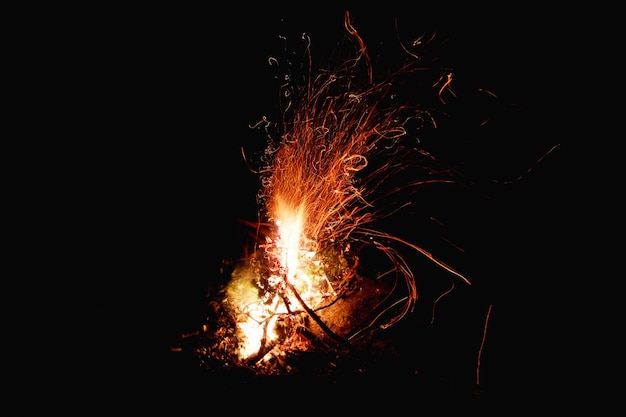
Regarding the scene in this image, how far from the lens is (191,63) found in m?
6.27

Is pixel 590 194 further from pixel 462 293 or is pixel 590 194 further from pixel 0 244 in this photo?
pixel 0 244

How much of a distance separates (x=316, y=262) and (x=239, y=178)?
2280mm

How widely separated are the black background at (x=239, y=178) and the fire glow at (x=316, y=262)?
359 millimetres

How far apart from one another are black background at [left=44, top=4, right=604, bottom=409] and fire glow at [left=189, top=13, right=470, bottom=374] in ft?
1.18

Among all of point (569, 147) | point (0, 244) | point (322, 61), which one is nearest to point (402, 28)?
point (322, 61)

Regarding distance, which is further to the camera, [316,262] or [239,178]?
[239,178]

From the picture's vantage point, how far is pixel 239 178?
19.9 ft

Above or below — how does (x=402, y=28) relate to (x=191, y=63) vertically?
below

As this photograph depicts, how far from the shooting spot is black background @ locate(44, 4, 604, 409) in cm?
363

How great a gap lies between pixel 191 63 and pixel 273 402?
5189mm

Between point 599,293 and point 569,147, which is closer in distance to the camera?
point 599,293

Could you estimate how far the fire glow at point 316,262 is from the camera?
3.71 metres

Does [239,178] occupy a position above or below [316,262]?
above

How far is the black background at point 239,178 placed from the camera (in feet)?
11.9
